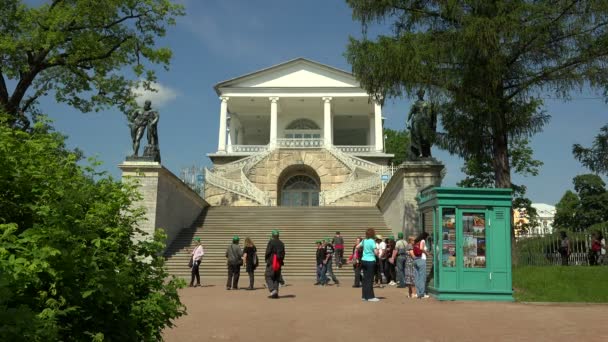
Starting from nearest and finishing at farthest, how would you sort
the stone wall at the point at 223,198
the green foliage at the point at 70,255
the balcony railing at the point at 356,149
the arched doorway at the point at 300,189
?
the green foliage at the point at 70,255, the stone wall at the point at 223,198, the arched doorway at the point at 300,189, the balcony railing at the point at 356,149

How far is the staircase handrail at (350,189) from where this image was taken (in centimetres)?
3080

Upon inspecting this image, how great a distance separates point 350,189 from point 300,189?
6.95m

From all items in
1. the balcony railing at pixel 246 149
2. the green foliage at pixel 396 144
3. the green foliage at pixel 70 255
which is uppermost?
the green foliage at pixel 396 144

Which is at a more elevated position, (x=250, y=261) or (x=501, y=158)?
(x=501, y=158)

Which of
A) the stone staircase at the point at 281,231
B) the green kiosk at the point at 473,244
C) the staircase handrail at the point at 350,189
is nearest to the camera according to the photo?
the green kiosk at the point at 473,244

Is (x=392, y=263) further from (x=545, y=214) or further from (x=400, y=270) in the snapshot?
(x=545, y=214)

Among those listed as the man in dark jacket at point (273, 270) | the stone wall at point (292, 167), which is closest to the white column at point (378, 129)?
the stone wall at point (292, 167)

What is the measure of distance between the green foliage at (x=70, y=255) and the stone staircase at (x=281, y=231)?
13104mm

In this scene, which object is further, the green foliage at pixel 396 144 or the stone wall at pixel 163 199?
the green foliage at pixel 396 144

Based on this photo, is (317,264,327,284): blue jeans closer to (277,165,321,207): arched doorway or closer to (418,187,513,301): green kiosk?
(418,187,513,301): green kiosk

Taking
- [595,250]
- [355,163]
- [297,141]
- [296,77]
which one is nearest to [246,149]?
[297,141]

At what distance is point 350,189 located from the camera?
102ft

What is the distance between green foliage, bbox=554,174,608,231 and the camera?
58.5m

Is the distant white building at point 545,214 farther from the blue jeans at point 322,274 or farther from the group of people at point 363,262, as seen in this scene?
the blue jeans at point 322,274
